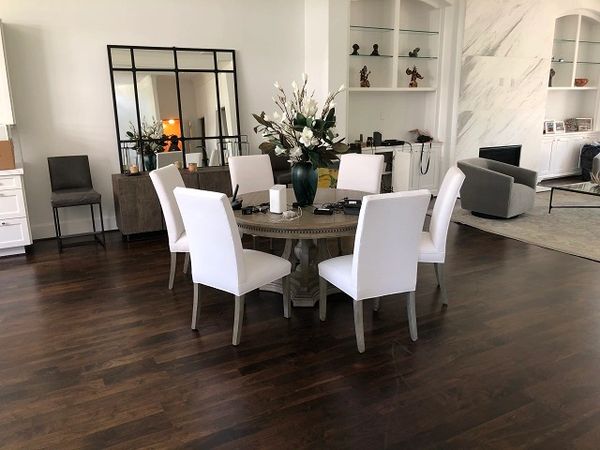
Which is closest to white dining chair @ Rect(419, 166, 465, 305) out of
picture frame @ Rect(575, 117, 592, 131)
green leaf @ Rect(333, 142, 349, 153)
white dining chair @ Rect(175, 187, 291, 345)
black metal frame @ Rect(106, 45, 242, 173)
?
green leaf @ Rect(333, 142, 349, 153)

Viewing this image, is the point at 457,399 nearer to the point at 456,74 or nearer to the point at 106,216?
the point at 106,216

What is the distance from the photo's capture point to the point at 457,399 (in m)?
2.34

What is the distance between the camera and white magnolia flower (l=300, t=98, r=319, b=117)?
122 inches

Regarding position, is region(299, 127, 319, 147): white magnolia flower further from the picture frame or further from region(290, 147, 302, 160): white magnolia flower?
the picture frame

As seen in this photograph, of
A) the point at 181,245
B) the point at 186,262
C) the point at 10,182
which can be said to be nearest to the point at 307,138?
the point at 181,245

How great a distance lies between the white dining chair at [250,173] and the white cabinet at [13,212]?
2016 mm

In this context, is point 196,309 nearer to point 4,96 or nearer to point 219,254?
point 219,254

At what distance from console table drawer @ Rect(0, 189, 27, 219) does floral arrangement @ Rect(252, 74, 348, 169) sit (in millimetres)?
2711

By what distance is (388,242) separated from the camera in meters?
2.65

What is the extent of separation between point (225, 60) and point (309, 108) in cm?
307

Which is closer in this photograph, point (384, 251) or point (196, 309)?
point (384, 251)

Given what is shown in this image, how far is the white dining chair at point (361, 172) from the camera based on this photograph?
14.1ft

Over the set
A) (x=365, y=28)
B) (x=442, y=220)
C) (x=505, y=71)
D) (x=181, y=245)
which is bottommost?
(x=181, y=245)

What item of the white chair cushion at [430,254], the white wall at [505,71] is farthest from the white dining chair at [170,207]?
the white wall at [505,71]
